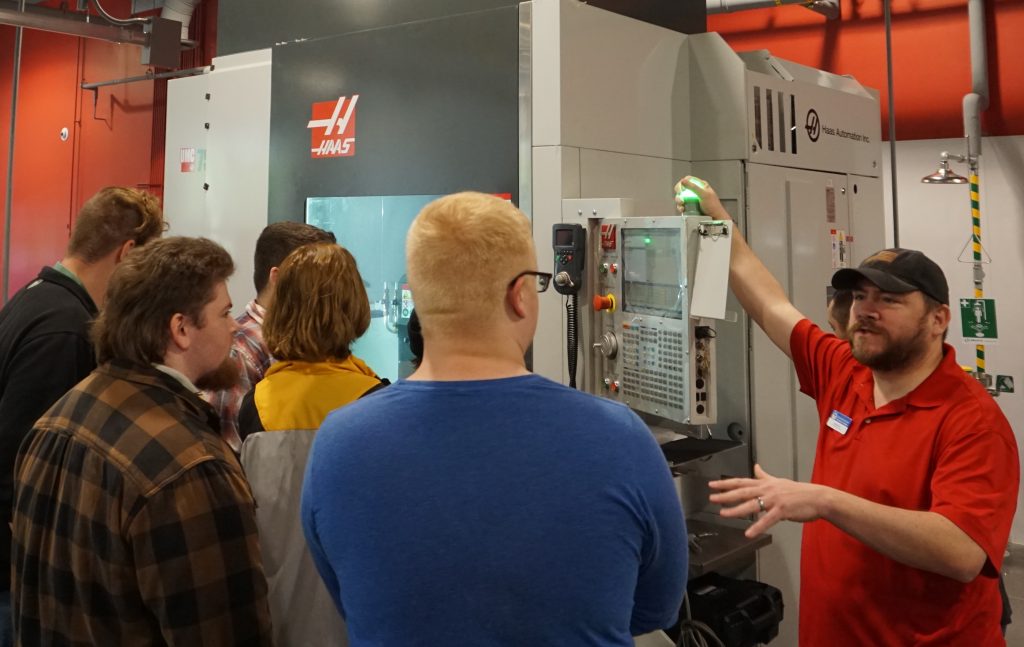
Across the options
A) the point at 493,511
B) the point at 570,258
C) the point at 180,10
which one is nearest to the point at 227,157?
the point at 570,258

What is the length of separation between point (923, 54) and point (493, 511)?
15.8 feet

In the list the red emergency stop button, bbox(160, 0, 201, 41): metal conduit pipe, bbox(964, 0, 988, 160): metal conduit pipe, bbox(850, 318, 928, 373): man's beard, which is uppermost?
bbox(160, 0, 201, 41): metal conduit pipe

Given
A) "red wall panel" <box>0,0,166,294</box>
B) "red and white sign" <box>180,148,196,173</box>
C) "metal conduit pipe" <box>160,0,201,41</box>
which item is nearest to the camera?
"red and white sign" <box>180,148,196,173</box>

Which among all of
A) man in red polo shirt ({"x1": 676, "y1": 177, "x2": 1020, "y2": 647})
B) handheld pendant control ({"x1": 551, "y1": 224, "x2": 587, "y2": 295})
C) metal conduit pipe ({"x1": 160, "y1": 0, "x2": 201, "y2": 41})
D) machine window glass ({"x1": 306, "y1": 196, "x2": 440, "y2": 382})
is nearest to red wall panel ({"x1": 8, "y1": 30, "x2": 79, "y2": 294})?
metal conduit pipe ({"x1": 160, "y1": 0, "x2": 201, "y2": 41})

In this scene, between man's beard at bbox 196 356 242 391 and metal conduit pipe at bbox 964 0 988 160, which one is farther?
metal conduit pipe at bbox 964 0 988 160

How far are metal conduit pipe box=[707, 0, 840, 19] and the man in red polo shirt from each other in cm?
352

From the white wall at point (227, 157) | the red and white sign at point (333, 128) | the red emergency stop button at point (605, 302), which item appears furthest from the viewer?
the white wall at point (227, 157)

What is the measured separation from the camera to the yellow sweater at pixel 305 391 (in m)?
1.64

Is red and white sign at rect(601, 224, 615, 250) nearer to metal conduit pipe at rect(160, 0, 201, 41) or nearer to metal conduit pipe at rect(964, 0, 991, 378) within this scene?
metal conduit pipe at rect(964, 0, 991, 378)

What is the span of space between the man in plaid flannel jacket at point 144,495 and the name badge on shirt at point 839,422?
125 centimetres

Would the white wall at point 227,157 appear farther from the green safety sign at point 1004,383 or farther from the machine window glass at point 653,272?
the green safety sign at point 1004,383

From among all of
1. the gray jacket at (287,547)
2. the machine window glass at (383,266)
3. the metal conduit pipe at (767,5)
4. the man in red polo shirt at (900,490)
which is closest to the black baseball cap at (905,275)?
the man in red polo shirt at (900,490)

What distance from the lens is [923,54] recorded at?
4.88 metres

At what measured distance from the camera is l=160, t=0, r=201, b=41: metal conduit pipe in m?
Result: 5.98
